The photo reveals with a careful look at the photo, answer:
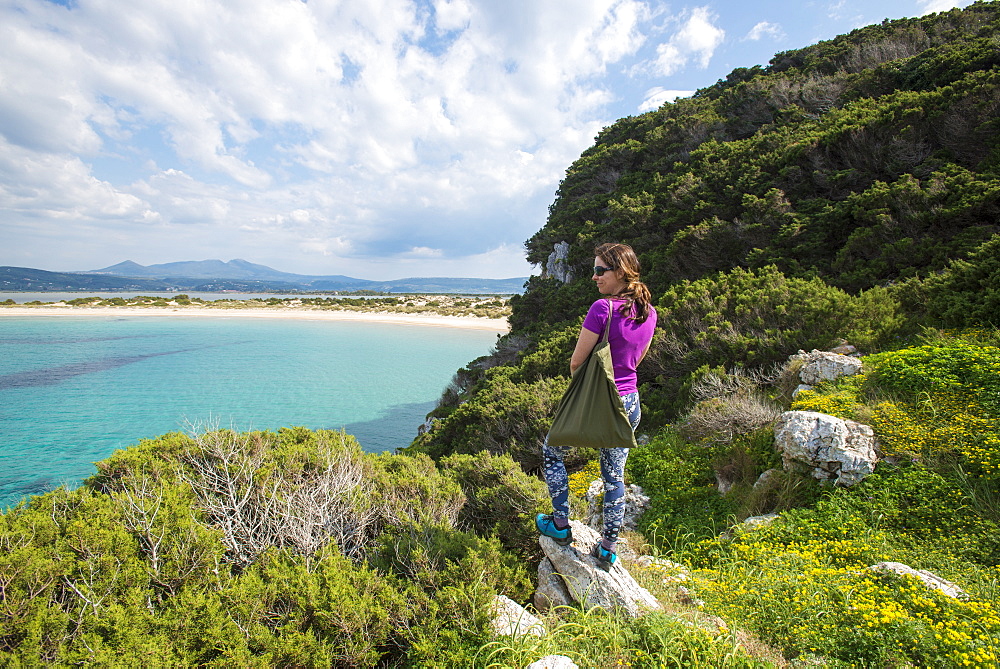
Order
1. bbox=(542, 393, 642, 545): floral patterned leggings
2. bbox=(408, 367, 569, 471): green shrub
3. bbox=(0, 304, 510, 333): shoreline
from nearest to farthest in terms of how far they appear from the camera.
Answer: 1. bbox=(542, 393, 642, 545): floral patterned leggings
2. bbox=(408, 367, 569, 471): green shrub
3. bbox=(0, 304, 510, 333): shoreline

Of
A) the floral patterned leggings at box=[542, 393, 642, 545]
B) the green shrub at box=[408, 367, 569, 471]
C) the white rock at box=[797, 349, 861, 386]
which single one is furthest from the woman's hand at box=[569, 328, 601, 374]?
the green shrub at box=[408, 367, 569, 471]

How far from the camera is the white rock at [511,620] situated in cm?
Answer: 248

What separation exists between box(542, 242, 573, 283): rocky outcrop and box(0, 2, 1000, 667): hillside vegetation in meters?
5.64

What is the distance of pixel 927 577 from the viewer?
8.23 feet

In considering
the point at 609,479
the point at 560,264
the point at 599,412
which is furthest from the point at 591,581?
the point at 560,264

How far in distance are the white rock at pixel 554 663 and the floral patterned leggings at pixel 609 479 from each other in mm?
824

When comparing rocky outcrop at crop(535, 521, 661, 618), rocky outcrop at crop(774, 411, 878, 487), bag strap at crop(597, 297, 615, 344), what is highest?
bag strap at crop(597, 297, 615, 344)

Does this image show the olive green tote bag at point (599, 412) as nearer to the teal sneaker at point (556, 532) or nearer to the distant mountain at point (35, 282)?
the teal sneaker at point (556, 532)

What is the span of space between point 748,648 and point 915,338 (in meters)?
5.02

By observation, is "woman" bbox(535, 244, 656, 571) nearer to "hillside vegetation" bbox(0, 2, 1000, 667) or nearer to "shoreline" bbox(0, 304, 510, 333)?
"hillside vegetation" bbox(0, 2, 1000, 667)

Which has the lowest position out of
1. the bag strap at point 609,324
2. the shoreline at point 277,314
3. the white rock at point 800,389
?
the shoreline at point 277,314

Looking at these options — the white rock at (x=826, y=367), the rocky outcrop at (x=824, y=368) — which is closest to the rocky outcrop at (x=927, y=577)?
the rocky outcrop at (x=824, y=368)

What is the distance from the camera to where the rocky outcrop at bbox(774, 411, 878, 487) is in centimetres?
353

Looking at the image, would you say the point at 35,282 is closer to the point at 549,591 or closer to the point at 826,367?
the point at 549,591
